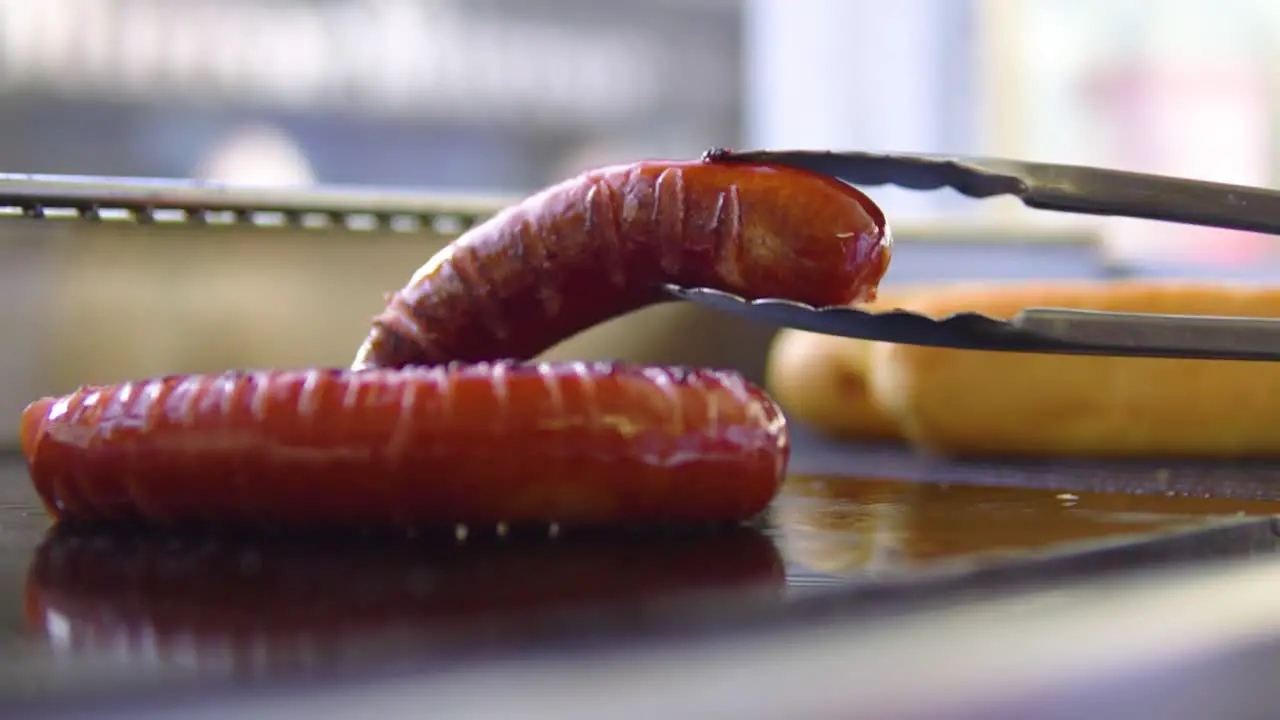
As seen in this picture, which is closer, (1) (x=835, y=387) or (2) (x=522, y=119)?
(1) (x=835, y=387)

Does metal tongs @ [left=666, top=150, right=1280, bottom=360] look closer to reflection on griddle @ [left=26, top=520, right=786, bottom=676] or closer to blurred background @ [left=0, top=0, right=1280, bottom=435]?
reflection on griddle @ [left=26, top=520, right=786, bottom=676]

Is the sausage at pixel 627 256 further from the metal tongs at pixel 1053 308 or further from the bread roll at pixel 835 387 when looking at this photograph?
the bread roll at pixel 835 387

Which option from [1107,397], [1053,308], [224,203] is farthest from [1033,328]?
[224,203]

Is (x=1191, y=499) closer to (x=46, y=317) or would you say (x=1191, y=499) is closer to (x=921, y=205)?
(x=46, y=317)

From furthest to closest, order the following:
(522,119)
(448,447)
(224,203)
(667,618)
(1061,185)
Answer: (522,119) → (224,203) → (1061,185) → (448,447) → (667,618)

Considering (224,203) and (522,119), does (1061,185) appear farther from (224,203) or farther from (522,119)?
(522,119)

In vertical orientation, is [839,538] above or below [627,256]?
below
